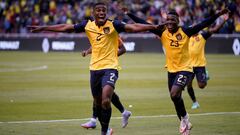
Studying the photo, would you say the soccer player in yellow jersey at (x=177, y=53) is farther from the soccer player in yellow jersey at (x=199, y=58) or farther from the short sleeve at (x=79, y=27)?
the soccer player in yellow jersey at (x=199, y=58)

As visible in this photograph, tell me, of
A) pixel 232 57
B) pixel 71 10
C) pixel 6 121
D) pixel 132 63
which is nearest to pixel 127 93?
pixel 6 121

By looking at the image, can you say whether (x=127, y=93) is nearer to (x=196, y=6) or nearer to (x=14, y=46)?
(x=196, y=6)

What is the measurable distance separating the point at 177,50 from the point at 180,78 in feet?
2.19

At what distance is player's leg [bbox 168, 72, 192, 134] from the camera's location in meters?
14.3

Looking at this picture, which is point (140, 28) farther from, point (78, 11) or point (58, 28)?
point (78, 11)

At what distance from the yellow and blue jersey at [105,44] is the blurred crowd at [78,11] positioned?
94.4ft

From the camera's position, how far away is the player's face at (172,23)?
1488cm

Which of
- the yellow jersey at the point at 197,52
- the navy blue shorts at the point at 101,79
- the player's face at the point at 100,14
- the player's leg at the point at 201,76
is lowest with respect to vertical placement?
the player's leg at the point at 201,76

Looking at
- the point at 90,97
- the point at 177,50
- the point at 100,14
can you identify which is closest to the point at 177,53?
the point at 177,50

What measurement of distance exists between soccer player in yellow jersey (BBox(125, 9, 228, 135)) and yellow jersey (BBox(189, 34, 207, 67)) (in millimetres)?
5244

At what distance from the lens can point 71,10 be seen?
5072cm

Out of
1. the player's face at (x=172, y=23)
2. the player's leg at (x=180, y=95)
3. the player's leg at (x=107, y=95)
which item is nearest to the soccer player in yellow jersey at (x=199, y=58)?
the player's leg at (x=180, y=95)

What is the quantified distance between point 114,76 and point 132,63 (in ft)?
81.3

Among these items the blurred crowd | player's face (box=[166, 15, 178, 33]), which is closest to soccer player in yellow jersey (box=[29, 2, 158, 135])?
player's face (box=[166, 15, 178, 33])
